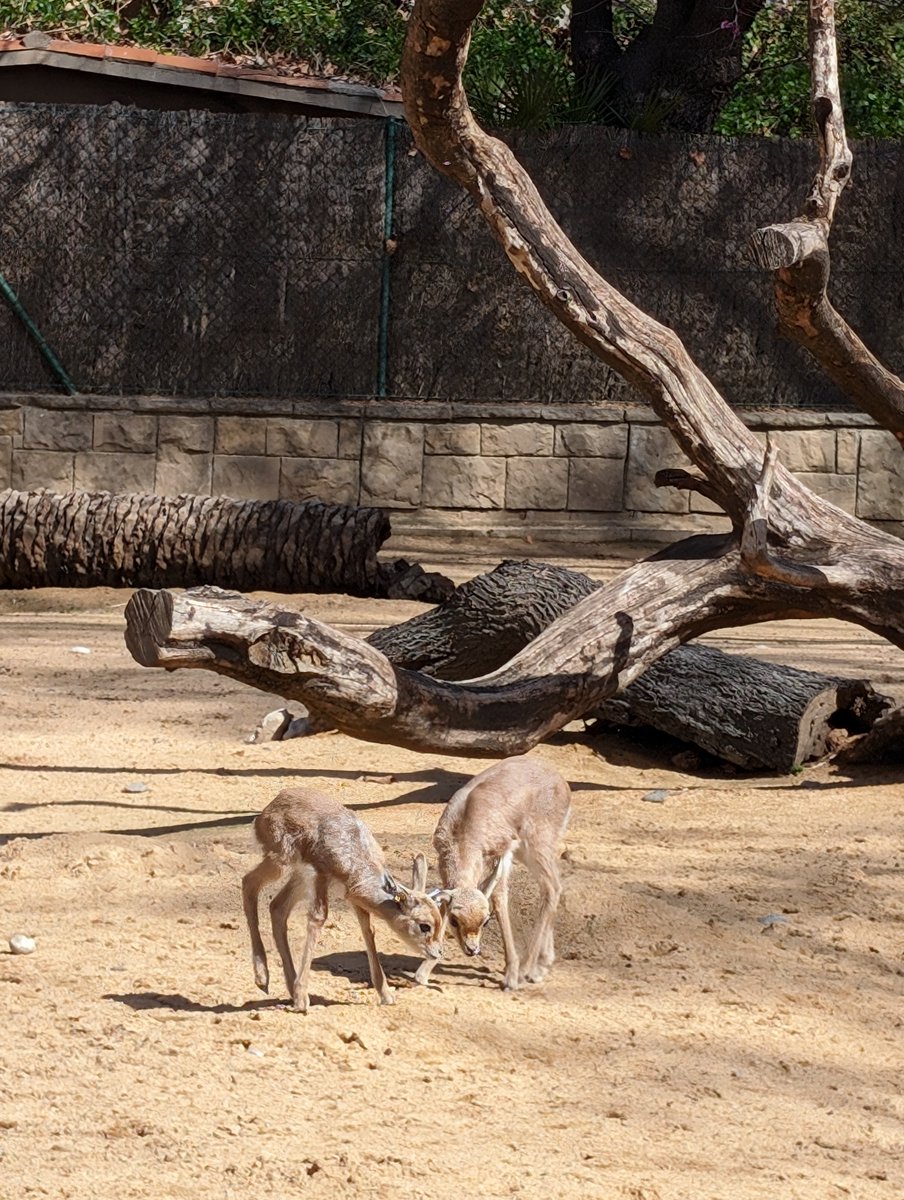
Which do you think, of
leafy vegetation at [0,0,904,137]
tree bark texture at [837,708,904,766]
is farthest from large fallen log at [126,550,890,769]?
leafy vegetation at [0,0,904,137]

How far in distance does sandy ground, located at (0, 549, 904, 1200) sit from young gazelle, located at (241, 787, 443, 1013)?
0.46ft

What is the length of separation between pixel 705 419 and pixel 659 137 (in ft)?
25.2

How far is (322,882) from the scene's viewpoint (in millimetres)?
3855

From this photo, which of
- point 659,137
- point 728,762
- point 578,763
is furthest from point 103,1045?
point 659,137

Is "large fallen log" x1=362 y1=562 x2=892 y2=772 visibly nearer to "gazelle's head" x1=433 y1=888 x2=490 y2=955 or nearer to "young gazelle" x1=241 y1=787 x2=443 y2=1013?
"gazelle's head" x1=433 y1=888 x2=490 y2=955

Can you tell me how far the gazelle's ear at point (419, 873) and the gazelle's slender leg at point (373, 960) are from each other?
0.14 m

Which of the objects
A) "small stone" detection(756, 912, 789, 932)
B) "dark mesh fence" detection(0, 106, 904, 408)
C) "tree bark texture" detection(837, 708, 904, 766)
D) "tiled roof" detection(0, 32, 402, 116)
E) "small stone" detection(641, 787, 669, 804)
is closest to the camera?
"small stone" detection(756, 912, 789, 932)

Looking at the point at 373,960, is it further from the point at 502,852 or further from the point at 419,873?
the point at 502,852

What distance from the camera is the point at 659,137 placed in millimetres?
13039

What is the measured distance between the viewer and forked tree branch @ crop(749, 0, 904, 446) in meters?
5.63

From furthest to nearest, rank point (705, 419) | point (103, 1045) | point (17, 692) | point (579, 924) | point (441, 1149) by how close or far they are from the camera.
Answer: point (17, 692) → point (705, 419) → point (579, 924) → point (103, 1045) → point (441, 1149)

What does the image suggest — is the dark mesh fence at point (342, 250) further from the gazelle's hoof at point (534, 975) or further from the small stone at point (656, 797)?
the gazelle's hoof at point (534, 975)

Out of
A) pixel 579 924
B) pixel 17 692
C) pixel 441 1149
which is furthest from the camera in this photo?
pixel 17 692

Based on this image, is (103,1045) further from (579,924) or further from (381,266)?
(381,266)
